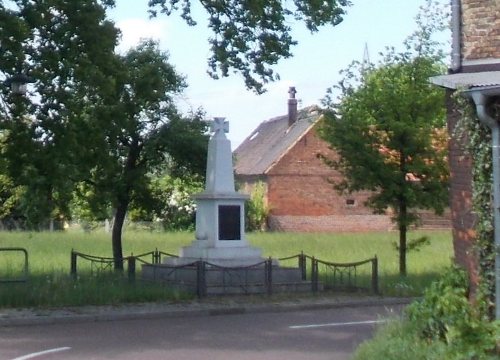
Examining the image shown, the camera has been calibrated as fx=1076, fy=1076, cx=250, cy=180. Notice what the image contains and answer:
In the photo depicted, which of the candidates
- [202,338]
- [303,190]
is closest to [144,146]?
[202,338]

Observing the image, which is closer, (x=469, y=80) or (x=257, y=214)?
(x=469, y=80)

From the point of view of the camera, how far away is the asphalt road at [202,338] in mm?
14781

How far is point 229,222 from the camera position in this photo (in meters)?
26.0

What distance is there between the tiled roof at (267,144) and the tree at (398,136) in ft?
125

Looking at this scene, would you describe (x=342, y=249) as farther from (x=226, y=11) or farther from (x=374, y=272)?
(x=226, y=11)

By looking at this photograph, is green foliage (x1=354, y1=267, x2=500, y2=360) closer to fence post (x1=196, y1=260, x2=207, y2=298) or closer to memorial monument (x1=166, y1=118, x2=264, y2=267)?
fence post (x1=196, y1=260, x2=207, y2=298)

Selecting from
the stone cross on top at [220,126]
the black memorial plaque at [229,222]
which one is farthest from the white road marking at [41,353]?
the stone cross on top at [220,126]

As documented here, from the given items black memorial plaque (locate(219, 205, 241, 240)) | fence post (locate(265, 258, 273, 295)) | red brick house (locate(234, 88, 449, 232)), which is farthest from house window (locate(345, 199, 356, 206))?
fence post (locate(265, 258, 273, 295))

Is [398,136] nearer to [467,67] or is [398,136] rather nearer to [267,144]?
[467,67]

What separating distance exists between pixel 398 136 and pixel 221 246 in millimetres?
5276

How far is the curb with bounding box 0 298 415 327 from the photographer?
1908cm

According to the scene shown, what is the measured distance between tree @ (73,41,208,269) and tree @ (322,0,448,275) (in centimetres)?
381

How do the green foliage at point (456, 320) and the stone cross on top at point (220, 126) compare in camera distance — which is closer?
the green foliage at point (456, 320)

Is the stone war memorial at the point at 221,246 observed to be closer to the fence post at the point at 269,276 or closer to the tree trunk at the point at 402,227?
the fence post at the point at 269,276
